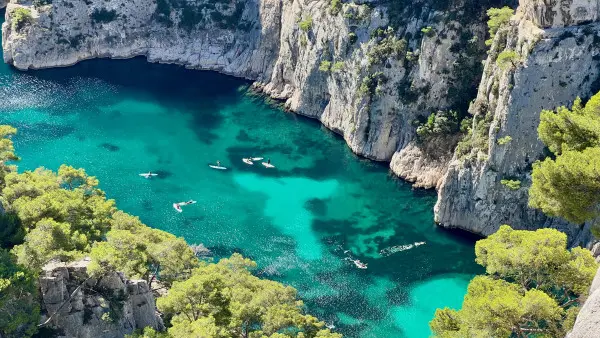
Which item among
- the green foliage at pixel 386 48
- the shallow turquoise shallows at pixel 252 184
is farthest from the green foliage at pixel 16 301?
the green foliage at pixel 386 48

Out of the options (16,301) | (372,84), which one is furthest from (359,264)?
(16,301)

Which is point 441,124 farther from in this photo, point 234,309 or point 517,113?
point 234,309

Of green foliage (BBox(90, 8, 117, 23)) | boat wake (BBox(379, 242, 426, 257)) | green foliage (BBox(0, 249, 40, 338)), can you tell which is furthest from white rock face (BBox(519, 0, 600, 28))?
green foliage (BBox(90, 8, 117, 23))

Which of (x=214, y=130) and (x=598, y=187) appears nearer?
(x=598, y=187)

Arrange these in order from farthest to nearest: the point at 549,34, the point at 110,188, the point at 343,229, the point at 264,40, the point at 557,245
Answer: the point at 264,40 → the point at 110,188 → the point at 343,229 → the point at 549,34 → the point at 557,245

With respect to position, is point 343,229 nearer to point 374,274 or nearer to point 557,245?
point 374,274

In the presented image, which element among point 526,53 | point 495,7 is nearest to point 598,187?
point 526,53
